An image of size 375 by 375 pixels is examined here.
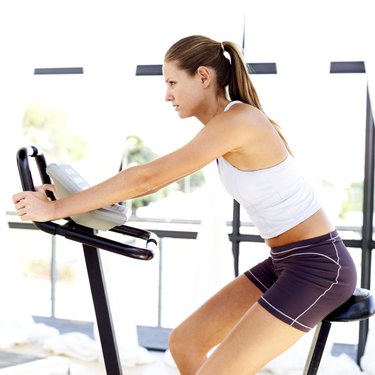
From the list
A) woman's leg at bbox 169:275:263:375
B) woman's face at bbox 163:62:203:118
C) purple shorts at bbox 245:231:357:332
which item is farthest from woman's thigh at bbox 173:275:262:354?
woman's face at bbox 163:62:203:118

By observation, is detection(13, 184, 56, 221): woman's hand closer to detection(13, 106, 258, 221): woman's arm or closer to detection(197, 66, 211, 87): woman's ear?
detection(13, 106, 258, 221): woman's arm

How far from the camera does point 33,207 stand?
1.65 meters

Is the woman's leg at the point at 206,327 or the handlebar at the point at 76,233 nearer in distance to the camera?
the handlebar at the point at 76,233

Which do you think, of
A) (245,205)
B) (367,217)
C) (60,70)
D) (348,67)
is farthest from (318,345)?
(60,70)

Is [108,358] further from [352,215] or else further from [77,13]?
[352,215]

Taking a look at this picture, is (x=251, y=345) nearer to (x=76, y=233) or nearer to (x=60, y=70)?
(x=76, y=233)

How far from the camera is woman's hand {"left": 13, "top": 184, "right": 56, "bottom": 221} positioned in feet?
5.40

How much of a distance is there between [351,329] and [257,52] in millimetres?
1979

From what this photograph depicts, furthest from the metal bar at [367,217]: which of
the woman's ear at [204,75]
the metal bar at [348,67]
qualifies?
the woman's ear at [204,75]

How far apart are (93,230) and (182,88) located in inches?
19.9

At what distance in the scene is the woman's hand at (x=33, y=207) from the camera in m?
1.65

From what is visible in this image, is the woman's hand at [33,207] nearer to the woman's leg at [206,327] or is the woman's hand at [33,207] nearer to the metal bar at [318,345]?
the woman's leg at [206,327]

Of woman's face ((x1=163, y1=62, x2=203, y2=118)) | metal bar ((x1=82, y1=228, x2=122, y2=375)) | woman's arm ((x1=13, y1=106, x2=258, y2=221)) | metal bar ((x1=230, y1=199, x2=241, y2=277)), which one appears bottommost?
metal bar ((x1=230, y1=199, x2=241, y2=277))

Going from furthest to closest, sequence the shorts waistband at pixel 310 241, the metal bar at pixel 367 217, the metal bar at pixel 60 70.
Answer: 1. the metal bar at pixel 60 70
2. the metal bar at pixel 367 217
3. the shorts waistband at pixel 310 241
